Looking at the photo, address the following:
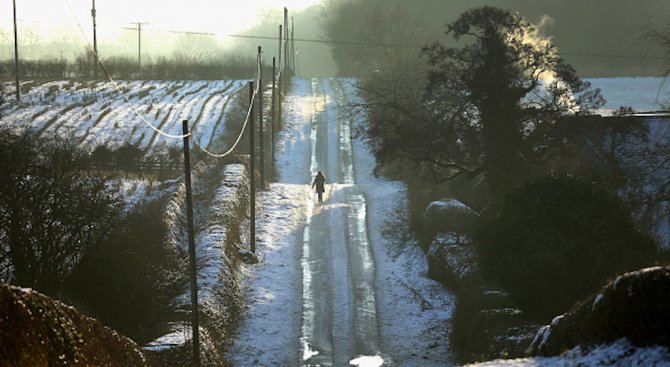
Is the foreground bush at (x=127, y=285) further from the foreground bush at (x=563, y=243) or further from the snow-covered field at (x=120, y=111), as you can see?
the snow-covered field at (x=120, y=111)

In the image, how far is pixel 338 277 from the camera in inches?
1318

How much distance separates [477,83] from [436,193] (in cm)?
746

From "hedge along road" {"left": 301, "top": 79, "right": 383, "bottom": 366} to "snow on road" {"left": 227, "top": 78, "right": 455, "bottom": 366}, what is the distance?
0.03 m

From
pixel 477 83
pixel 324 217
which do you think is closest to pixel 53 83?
pixel 324 217

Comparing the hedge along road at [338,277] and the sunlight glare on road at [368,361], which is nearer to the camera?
the sunlight glare on road at [368,361]

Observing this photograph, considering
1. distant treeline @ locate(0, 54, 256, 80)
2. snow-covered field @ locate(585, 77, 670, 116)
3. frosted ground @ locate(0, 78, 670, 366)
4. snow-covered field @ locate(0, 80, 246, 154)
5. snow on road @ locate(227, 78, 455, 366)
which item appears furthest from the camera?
distant treeline @ locate(0, 54, 256, 80)

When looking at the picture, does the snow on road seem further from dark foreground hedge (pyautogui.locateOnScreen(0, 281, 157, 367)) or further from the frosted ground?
dark foreground hedge (pyautogui.locateOnScreen(0, 281, 157, 367))

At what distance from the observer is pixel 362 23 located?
89.6 meters

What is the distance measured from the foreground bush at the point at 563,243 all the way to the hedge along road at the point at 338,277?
5026mm

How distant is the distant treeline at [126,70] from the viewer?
269 ft

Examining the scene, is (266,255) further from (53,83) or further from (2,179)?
(53,83)

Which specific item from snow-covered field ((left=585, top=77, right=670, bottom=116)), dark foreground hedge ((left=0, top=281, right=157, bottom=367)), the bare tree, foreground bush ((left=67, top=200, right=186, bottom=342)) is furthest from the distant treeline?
dark foreground hedge ((left=0, top=281, right=157, bottom=367))

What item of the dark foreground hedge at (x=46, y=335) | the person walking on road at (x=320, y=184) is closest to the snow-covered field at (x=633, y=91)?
the person walking on road at (x=320, y=184)

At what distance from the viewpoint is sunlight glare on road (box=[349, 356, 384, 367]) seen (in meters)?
25.5
